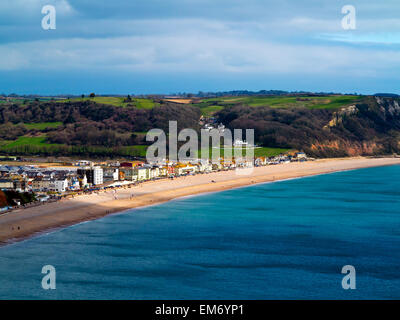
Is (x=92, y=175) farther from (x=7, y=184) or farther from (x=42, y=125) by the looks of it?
(x=42, y=125)

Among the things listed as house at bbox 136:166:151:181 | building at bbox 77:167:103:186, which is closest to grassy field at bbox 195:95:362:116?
house at bbox 136:166:151:181

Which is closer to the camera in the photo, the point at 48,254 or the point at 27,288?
the point at 27,288

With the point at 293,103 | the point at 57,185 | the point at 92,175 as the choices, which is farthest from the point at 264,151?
the point at 57,185

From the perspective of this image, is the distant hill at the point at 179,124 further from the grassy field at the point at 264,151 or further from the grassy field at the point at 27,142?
the grassy field at the point at 264,151

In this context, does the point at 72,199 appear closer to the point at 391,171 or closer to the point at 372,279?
the point at 372,279

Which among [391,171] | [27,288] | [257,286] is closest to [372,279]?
[257,286]

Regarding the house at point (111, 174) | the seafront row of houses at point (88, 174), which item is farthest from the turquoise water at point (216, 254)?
the house at point (111, 174)

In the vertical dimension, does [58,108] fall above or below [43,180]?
above
